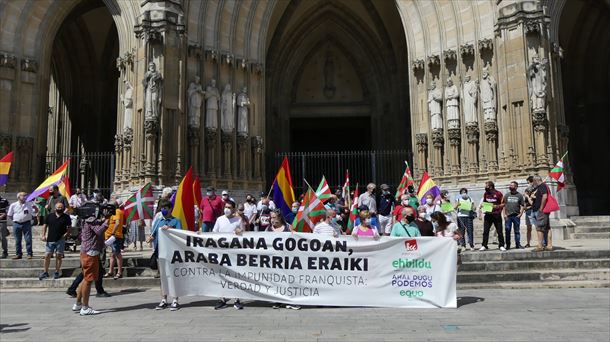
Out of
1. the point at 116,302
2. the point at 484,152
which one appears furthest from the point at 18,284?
the point at 484,152

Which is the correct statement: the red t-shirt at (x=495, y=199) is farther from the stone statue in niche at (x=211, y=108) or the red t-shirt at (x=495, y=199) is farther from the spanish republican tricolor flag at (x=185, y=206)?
the stone statue in niche at (x=211, y=108)

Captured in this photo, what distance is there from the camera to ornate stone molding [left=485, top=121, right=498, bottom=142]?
1714cm

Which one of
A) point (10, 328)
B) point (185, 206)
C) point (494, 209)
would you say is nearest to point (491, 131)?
point (494, 209)

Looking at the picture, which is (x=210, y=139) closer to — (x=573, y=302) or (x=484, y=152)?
(x=484, y=152)

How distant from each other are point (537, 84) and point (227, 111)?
35.5 feet

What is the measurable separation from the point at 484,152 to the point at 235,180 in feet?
30.0

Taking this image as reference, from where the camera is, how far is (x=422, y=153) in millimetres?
19312

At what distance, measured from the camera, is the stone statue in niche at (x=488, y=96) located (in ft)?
56.2

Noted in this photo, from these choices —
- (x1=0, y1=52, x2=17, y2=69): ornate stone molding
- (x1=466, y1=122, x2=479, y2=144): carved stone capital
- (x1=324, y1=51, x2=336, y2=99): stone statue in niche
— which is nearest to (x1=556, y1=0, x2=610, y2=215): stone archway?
(x1=466, y1=122, x2=479, y2=144): carved stone capital

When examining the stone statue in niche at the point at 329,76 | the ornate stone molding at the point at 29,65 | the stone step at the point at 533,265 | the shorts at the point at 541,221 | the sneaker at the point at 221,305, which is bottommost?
the sneaker at the point at 221,305

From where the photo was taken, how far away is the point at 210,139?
57.9 feet

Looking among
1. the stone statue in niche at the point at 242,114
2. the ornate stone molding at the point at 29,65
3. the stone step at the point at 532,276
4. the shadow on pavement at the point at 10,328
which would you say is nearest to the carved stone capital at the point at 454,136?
the stone statue in niche at the point at 242,114

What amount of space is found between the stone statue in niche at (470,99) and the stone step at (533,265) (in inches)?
335

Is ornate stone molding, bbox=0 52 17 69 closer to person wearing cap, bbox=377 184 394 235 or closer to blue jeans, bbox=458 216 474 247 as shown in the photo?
person wearing cap, bbox=377 184 394 235
